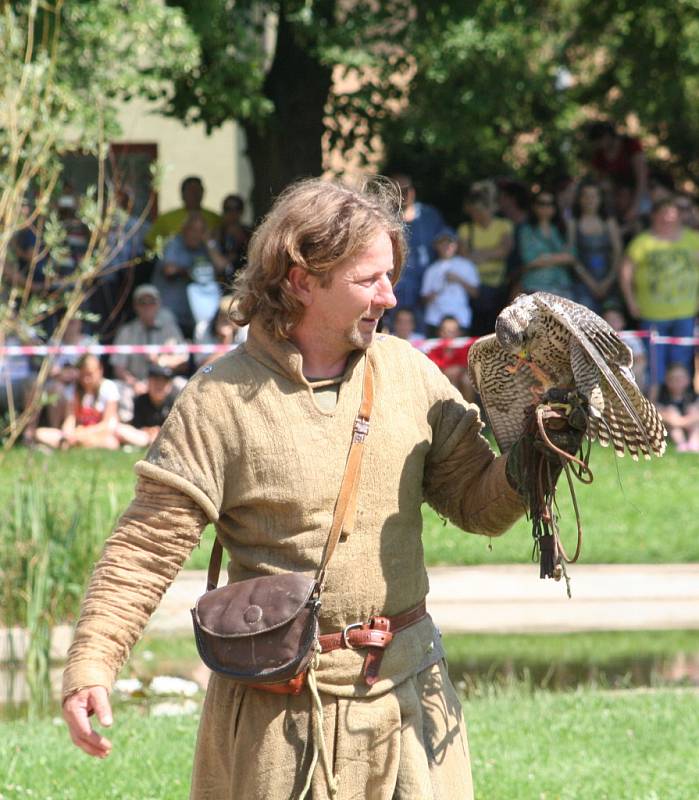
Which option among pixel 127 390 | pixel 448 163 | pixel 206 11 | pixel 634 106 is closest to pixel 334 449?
pixel 206 11

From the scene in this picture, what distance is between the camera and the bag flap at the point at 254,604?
2.80 m

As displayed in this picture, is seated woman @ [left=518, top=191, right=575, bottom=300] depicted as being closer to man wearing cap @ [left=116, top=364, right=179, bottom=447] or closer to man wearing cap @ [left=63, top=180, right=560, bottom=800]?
man wearing cap @ [left=116, top=364, right=179, bottom=447]

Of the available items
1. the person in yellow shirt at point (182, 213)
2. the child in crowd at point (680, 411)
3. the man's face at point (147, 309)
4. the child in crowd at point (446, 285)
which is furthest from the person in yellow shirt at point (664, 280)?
the man's face at point (147, 309)

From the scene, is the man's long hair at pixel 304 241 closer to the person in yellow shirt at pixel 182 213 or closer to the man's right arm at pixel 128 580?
the man's right arm at pixel 128 580

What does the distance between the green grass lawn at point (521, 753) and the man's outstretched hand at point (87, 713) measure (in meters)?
1.77

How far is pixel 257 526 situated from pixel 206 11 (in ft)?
27.1

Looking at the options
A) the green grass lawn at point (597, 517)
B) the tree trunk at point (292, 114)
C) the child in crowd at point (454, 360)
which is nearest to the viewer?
the green grass lawn at point (597, 517)

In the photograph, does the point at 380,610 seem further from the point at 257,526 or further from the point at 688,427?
the point at 688,427

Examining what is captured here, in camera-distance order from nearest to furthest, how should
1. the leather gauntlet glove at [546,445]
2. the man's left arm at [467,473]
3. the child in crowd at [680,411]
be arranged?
the leather gauntlet glove at [546,445]
the man's left arm at [467,473]
the child in crowd at [680,411]

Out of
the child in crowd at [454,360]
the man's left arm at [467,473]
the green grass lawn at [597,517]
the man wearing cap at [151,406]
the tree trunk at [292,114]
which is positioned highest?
the tree trunk at [292,114]

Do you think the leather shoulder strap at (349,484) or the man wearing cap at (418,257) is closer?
the leather shoulder strap at (349,484)

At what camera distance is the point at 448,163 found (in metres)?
18.6

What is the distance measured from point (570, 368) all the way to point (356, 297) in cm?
67

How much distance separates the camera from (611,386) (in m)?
3.17
